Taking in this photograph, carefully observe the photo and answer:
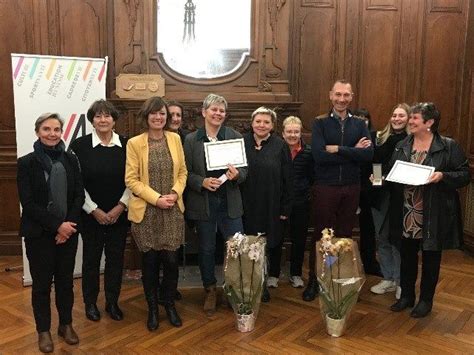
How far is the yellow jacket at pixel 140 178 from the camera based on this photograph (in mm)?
2811

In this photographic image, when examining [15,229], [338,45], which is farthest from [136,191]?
[338,45]

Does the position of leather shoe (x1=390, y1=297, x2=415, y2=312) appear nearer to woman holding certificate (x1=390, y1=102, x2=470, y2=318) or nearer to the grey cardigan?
woman holding certificate (x1=390, y1=102, x2=470, y2=318)

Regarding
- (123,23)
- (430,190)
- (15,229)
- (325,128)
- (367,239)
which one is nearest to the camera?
(430,190)

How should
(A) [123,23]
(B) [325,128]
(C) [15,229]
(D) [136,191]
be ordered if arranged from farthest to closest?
(C) [15,229] < (A) [123,23] < (B) [325,128] < (D) [136,191]

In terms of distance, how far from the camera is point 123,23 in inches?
168

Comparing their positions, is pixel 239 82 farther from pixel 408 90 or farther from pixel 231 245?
pixel 231 245

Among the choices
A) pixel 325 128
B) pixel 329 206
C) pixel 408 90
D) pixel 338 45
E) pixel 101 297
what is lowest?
pixel 101 297

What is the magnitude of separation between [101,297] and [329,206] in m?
1.71

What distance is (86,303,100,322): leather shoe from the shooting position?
10.2 ft

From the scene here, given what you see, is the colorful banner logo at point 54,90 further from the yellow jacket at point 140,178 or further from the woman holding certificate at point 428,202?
the woman holding certificate at point 428,202

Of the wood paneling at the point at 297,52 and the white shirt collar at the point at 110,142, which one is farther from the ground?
the wood paneling at the point at 297,52

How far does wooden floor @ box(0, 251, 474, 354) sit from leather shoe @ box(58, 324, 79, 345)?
33mm

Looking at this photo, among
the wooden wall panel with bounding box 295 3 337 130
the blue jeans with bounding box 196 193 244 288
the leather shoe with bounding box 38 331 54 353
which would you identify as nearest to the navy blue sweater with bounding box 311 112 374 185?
the blue jeans with bounding box 196 193 244 288

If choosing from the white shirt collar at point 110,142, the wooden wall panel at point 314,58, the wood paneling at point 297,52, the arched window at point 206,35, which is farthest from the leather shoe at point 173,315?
the wooden wall panel at point 314,58
